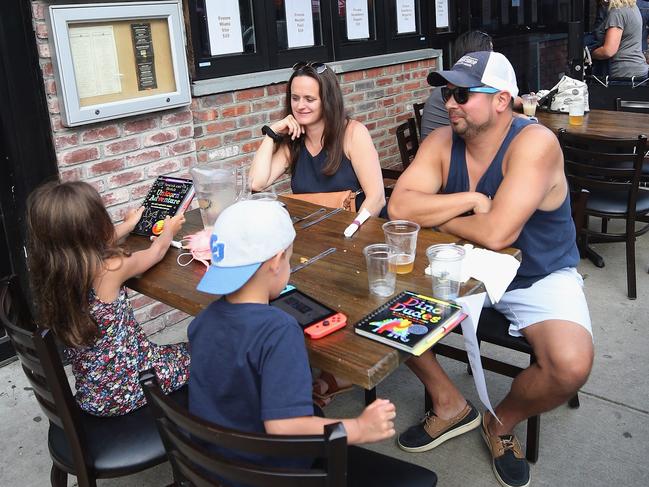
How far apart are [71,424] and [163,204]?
3.41 feet

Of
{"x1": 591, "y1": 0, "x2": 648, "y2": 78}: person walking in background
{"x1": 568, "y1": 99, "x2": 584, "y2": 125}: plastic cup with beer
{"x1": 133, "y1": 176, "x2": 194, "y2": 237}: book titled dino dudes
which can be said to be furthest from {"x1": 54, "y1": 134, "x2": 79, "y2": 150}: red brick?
{"x1": 591, "y1": 0, "x2": 648, "y2": 78}: person walking in background

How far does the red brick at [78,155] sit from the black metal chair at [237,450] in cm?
202

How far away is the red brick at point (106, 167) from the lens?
11.2ft

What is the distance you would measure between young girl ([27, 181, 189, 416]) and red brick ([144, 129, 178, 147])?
145 cm

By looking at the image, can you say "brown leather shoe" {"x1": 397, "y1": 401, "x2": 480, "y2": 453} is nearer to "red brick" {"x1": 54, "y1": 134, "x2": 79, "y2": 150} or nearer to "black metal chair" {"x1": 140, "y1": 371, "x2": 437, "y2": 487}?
"black metal chair" {"x1": 140, "y1": 371, "x2": 437, "y2": 487}

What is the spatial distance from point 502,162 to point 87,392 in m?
1.66

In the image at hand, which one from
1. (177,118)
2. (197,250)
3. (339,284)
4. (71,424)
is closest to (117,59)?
(177,118)

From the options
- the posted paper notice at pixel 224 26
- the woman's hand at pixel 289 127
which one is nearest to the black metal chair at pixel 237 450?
the woman's hand at pixel 289 127

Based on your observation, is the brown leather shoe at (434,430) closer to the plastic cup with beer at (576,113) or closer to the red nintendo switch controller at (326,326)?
the red nintendo switch controller at (326,326)

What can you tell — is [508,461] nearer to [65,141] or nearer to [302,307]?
[302,307]

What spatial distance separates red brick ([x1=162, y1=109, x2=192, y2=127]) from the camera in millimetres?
3674

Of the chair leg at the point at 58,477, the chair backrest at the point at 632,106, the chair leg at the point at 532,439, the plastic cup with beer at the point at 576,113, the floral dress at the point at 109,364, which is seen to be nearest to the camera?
the floral dress at the point at 109,364

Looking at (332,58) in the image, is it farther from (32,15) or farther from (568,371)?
(568,371)

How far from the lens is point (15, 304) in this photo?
218 cm
